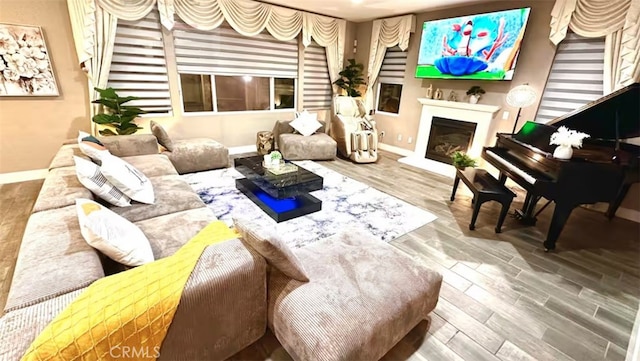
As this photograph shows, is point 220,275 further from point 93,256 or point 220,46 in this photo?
point 220,46

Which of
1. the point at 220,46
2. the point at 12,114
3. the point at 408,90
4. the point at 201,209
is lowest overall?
the point at 201,209

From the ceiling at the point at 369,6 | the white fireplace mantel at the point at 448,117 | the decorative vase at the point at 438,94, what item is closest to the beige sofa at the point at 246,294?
the white fireplace mantel at the point at 448,117

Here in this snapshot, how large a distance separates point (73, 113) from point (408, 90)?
538 cm

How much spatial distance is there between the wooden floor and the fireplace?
165cm

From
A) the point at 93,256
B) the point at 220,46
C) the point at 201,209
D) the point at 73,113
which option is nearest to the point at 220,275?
the point at 93,256

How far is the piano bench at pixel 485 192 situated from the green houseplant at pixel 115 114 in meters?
4.20

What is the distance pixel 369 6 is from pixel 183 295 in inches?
197

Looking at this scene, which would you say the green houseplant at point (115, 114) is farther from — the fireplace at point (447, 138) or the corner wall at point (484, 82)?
the fireplace at point (447, 138)

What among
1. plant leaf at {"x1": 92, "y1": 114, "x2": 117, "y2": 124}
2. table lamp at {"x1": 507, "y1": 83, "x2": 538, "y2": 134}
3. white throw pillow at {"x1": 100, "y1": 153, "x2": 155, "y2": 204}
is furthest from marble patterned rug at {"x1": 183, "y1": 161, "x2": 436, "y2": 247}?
table lamp at {"x1": 507, "y1": 83, "x2": 538, "y2": 134}

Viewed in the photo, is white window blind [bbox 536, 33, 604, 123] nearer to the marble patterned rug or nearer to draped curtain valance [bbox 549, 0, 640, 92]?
draped curtain valance [bbox 549, 0, 640, 92]

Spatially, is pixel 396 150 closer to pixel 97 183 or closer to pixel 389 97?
pixel 389 97

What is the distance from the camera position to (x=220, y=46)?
4.55m

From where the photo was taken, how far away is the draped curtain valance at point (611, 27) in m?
3.05

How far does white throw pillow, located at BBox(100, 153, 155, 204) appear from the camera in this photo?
1.96m
